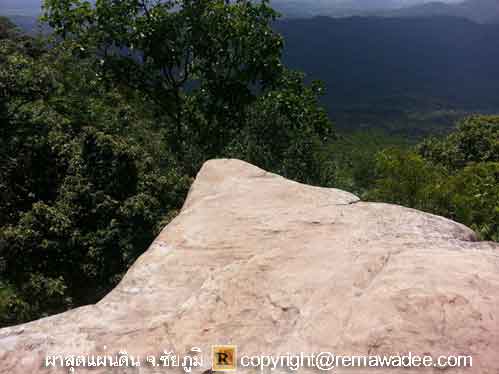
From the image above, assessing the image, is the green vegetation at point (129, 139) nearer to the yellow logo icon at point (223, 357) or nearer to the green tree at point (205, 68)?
the green tree at point (205, 68)

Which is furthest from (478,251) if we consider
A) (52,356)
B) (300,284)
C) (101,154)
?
(101,154)

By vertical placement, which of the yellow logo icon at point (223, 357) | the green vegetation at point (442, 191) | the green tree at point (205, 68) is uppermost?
the green tree at point (205, 68)

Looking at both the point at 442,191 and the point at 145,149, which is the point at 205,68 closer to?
the point at 145,149

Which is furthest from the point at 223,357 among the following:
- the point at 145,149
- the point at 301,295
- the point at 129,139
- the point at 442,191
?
the point at 145,149

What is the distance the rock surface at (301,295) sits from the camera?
4.21 metres

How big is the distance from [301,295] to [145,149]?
14593 mm

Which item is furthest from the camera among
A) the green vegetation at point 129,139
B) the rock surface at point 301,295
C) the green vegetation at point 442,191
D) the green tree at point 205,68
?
the green vegetation at point 442,191

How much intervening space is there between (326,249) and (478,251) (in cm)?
206

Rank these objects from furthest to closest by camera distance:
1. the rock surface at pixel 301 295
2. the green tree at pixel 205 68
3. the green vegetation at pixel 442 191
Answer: the green vegetation at pixel 442 191 → the green tree at pixel 205 68 → the rock surface at pixel 301 295

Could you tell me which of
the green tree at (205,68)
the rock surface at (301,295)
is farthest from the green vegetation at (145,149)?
the rock surface at (301,295)

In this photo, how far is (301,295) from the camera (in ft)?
16.8

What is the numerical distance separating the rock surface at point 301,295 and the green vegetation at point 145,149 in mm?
7485

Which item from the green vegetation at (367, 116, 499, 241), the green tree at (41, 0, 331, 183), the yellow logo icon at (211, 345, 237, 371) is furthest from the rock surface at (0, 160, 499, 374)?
the green vegetation at (367, 116, 499, 241)

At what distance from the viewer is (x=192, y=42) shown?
13.7 m
